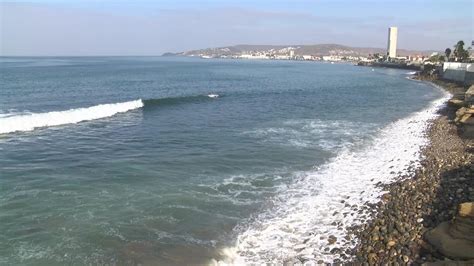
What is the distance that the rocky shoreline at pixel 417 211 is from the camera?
9234 millimetres

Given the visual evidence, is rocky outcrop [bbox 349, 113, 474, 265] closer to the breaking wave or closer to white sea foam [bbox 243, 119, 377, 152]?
white sea foam [bbox 243, 119, 377, 152]

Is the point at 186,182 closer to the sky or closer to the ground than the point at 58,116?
closer to the ground

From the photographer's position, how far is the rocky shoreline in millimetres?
9234

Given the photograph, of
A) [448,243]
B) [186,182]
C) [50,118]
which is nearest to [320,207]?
[448,243]

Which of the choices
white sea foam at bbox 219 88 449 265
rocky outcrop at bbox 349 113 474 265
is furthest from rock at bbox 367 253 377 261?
white sea foam at bbox 219 88 449 265

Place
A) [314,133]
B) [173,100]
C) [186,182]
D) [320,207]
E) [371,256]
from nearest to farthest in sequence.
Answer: [371,256] < [320,207] < [186,182] < [314,133] < [173,100]

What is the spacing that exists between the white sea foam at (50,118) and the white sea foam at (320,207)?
1685 cm

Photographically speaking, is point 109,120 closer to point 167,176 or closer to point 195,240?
point 167,176

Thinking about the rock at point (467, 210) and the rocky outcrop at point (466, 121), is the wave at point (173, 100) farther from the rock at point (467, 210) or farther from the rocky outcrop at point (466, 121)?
the rock at point (467, 210)

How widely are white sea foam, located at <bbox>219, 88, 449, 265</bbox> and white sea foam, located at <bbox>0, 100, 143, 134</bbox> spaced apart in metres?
16.9

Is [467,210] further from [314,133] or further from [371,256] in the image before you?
[314,133]

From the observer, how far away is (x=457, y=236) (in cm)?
930

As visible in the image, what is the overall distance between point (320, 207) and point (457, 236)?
3.95m

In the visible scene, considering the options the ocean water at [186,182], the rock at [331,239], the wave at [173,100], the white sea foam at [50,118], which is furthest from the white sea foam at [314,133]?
the wave at [173,100]
